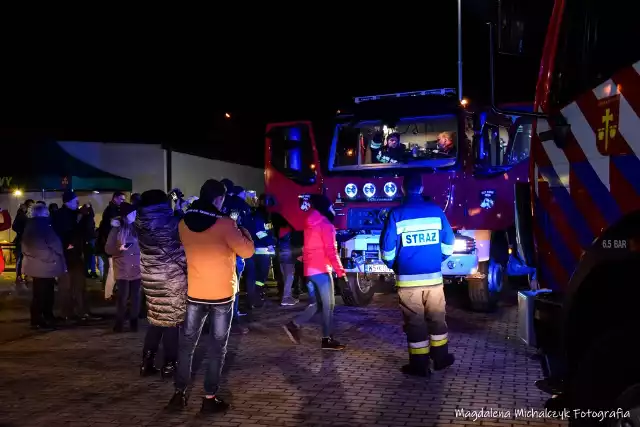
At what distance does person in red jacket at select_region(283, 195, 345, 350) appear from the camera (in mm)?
7199

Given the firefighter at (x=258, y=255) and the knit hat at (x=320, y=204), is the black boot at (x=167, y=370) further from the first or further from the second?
the firefighter at (x=258, y=255)

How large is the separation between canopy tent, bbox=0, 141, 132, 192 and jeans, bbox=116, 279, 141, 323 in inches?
370

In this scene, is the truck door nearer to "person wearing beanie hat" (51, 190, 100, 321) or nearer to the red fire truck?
the red fire truck

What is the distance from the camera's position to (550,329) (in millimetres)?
3725

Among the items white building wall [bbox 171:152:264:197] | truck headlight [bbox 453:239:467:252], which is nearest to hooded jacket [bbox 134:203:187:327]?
truck headlight [bbox 453:239:467:252]

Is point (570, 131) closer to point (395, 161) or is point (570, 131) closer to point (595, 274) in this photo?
point (595, 274)

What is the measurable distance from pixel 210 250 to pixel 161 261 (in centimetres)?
99

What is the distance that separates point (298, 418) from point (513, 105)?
6.50 meters

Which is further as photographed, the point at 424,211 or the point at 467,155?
the point at 467,155

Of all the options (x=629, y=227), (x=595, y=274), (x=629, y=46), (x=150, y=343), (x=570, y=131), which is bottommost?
(x=150, y=343)

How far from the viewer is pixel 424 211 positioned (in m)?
6.12

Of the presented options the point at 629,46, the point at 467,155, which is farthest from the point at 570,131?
the point at 467,155

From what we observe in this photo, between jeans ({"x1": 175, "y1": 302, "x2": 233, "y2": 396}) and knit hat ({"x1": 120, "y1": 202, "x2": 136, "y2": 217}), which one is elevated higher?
knit hat ({"x1": 120, "y1": 202, "x2": 136, "y2": 217})

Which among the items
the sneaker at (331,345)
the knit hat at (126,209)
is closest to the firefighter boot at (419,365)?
the sneaker at (331,345)
